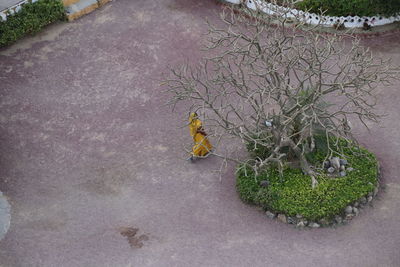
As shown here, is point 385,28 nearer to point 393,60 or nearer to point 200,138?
point 393,60

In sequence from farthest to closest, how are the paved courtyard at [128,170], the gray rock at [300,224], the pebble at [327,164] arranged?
the pebble at [327,164], the gray rock at [300,224], the paved courtyard at [128,170]

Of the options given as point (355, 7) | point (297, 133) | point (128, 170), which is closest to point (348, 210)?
point (297, 133)

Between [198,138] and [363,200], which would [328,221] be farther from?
[198,138]

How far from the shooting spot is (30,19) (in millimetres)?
22891

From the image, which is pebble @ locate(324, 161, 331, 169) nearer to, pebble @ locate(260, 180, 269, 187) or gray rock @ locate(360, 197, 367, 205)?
gray rock @ locate(360, 197, 367, 205)

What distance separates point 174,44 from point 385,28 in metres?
7.29

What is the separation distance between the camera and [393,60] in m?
20.9

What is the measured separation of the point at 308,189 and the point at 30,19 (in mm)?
12162

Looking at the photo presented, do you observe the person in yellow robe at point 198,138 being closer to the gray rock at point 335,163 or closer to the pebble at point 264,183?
the pebble at point 264,183

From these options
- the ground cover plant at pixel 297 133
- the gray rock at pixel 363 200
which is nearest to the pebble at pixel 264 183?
the ground cover plant at pixel 297 133

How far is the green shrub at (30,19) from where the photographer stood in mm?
22547

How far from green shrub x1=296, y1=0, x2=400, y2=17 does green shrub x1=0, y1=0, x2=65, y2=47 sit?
346 inches

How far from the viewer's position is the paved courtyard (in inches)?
618

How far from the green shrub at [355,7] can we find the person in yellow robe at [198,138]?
706 centimetres
